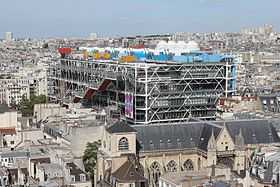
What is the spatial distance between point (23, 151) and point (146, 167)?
14.1m

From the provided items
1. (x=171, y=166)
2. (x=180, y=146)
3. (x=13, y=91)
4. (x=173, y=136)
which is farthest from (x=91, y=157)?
(x=13, y=91)

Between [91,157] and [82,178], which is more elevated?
[82,178]

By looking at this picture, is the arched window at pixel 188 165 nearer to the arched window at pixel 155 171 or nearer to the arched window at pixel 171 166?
the arched window at pixel 171 166

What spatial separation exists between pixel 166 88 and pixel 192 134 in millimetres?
28959

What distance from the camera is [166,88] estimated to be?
86938mm

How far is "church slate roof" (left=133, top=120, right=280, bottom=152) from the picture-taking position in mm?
56594

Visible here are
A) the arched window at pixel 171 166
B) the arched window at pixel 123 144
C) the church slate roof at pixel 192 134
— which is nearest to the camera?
the arched window at pixel 123 144

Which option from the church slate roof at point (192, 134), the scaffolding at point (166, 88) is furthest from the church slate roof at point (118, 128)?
the scaffolding at point (166, 88)

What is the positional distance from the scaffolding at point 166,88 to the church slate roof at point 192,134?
26.8 m

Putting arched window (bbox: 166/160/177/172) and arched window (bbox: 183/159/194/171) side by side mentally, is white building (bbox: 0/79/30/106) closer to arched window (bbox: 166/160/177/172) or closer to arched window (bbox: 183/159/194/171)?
arched window (bbox: 183/159/194/171)

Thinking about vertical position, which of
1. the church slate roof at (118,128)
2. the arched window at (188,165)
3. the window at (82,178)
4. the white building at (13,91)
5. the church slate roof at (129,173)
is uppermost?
the church slate roof at (118,128)

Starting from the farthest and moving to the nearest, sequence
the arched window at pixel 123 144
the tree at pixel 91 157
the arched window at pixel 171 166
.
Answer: the tree at pixel 91 157 → the arched window at pixel 171 166 → the arched window at pixel 123 144

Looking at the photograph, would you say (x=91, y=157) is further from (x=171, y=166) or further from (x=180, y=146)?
(x=180, y=146)

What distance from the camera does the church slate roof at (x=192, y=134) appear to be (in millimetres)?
56594
